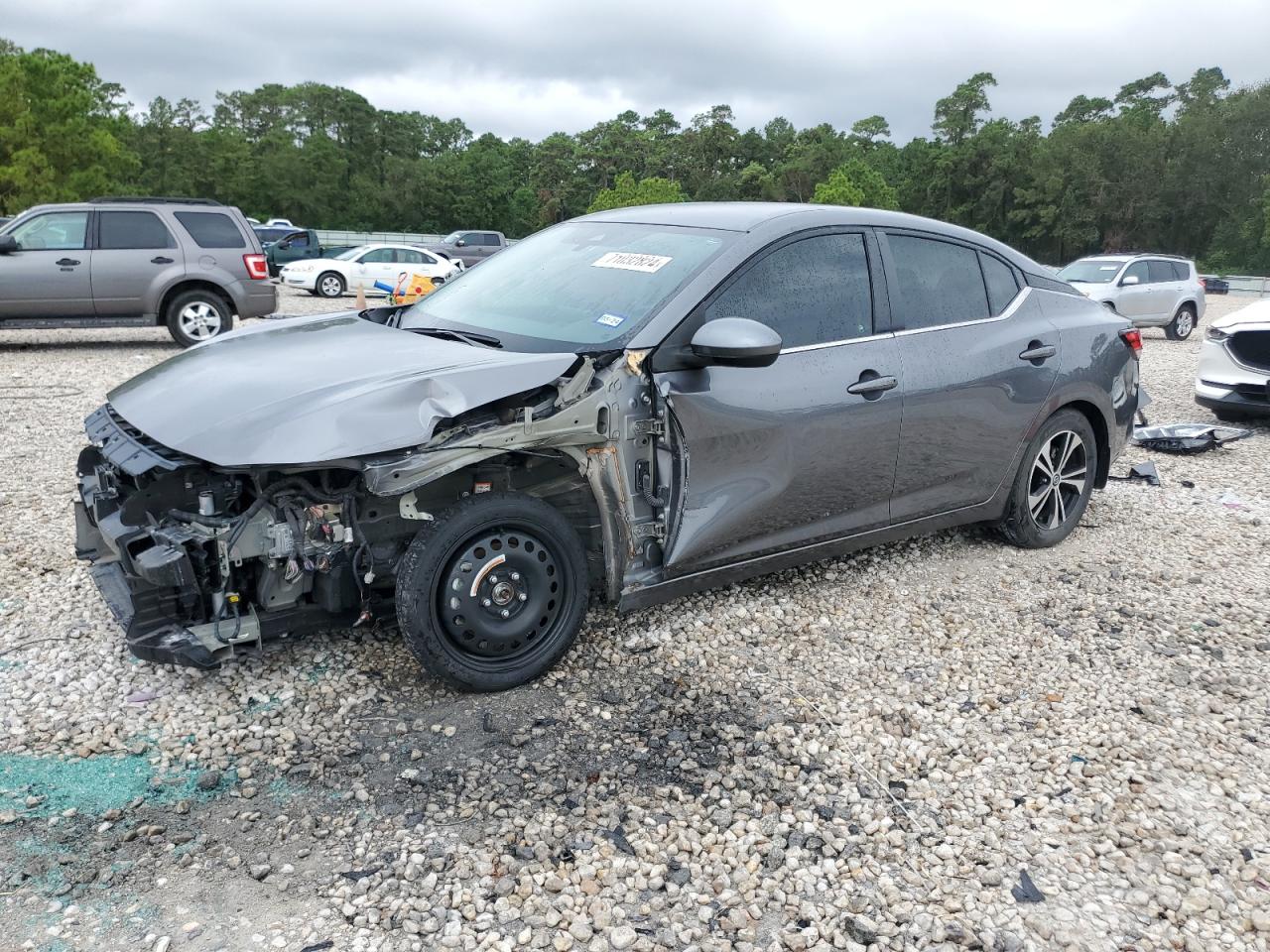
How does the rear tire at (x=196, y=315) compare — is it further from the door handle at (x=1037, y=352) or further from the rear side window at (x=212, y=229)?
the door handle at (x=1037, y=352)

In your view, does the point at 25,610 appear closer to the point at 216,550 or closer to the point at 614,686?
the point at 216,550

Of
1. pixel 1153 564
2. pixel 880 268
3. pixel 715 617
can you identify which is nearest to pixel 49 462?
pixel 715 617

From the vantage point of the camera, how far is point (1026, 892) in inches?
104

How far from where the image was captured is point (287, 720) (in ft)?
11.0

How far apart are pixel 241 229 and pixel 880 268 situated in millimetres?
10024

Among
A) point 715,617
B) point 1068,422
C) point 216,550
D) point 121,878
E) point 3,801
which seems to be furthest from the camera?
point 1068,422

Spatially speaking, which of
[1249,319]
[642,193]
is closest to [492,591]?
[1249,319]

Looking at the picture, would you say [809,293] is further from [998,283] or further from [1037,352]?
[1037,352]

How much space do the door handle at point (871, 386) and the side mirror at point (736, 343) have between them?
25.5 inches

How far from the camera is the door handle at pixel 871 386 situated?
4121mm

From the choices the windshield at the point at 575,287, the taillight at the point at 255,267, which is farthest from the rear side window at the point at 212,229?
the windshield at the point at 575,287

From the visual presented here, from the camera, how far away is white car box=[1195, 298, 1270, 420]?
27.7 feet

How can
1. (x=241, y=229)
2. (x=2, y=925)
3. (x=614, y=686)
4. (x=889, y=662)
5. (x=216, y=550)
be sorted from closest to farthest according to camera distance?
(x=2, y=925), (x=216, y=550), (x=614, y=686), (x=889, y=662), (x=241, y=229)

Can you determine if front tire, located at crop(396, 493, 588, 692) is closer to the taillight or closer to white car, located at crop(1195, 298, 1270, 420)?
white car, located at crop(1195, 298, 1270, 420)
